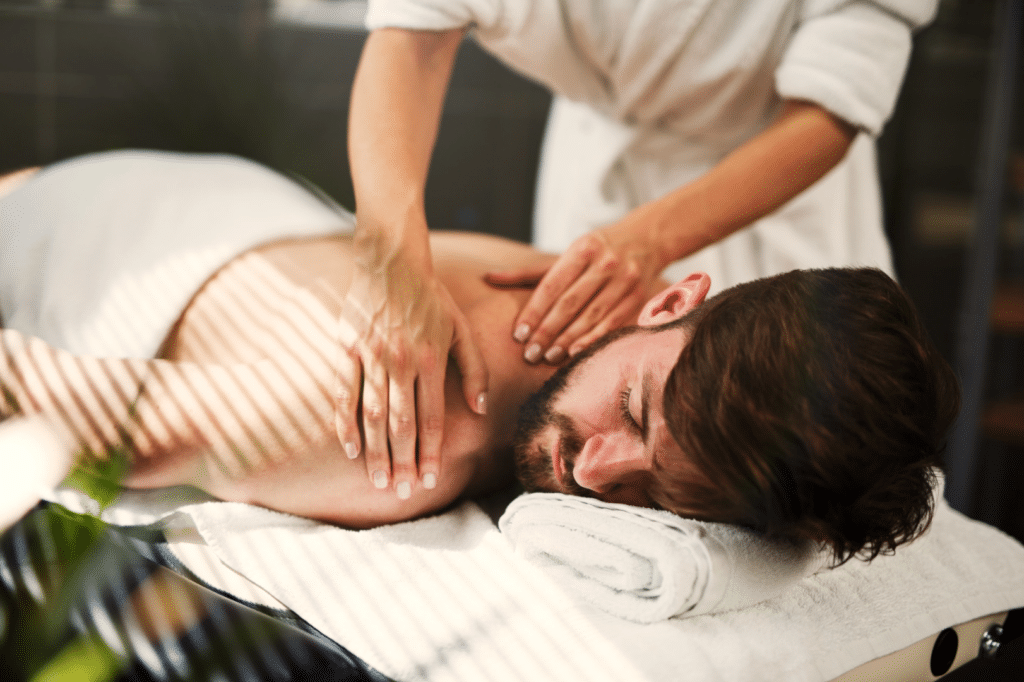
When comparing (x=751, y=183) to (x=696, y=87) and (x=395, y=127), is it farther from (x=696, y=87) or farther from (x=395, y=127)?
(x=395, y=127)

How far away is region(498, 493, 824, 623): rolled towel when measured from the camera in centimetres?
63

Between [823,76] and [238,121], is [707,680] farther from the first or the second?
[238,121]

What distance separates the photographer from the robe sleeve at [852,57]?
102cm

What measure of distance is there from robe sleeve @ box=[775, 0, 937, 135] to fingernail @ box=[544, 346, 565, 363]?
50 cm

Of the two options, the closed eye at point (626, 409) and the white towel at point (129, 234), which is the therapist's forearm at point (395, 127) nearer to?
the white towel at point (129, 234)

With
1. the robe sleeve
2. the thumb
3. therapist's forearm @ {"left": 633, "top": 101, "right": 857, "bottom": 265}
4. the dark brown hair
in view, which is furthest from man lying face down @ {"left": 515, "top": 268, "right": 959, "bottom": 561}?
the robe sleeve

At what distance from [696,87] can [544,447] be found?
670 millimetres

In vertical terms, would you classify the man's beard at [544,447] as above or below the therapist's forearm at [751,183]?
below

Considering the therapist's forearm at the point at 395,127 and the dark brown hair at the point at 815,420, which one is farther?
the therapist's forearm at the point at 395,127

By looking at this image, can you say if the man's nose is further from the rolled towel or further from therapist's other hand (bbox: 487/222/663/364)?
therapist's other hand (bbox: 487/222/663/364)

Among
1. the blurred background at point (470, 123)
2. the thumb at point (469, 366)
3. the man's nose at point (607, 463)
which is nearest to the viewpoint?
the man's nose at point (607, 463)

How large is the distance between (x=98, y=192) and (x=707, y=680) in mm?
969

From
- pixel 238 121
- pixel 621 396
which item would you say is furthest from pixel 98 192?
pixel 621 396

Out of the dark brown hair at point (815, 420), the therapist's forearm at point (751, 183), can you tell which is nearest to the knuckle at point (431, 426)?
the dark brown hair at point (815, 420)
